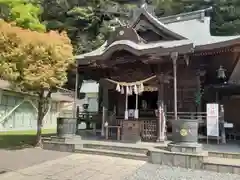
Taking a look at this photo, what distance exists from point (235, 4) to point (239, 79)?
36.0 feet

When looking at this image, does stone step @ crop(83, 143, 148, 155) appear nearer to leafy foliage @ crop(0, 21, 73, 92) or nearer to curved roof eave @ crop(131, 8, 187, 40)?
leafy foliage @ crop(0, 21, 73, 92)

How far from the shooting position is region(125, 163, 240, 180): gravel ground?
5.65 metres

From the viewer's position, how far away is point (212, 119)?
889 centimetres

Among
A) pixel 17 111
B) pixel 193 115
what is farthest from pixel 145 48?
pixel 17 111

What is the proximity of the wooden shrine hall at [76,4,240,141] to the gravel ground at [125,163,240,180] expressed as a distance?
2.82 meters

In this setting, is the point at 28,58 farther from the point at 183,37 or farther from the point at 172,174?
the point at 183,37

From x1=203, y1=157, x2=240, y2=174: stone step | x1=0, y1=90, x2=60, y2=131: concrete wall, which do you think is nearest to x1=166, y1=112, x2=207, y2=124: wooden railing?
x1=203, y1=157, x2=240, y2=174: stone step

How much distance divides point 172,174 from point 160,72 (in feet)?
17.1

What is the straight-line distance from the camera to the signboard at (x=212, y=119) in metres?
8.80

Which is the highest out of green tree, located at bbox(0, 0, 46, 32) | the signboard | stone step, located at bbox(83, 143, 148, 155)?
green tree, located at bbox(0, 0, 46, 32)

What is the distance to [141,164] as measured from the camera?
699cm

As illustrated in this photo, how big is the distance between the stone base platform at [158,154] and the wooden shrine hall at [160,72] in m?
1.57

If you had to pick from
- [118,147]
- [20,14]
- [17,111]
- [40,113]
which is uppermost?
[20,14]

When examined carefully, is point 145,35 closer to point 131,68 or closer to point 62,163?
point 131,68
